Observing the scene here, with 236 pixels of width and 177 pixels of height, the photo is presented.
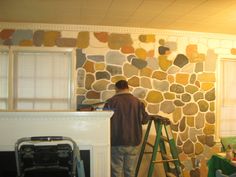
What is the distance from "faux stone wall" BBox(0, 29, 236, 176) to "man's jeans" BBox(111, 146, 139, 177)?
36.5 inches

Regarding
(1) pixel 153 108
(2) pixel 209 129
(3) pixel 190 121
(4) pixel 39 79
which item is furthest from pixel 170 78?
(4) pixel 39 79

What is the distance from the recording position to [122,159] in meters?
3.51

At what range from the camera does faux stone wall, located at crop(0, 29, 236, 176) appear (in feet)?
13.3

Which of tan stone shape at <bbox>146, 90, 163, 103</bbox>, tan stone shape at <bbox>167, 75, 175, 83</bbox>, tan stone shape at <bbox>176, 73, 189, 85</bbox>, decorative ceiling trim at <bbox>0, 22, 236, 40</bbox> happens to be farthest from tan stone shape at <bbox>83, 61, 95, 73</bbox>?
tan stone shape at <bbox>176, 73, 189, 85</bbox>

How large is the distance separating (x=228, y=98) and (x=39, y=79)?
3208 mm

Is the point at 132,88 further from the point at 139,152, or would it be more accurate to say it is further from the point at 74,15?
the point at 74,15

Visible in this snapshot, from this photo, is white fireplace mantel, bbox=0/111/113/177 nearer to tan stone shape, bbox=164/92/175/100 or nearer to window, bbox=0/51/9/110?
window, bbox=0/51/9/110

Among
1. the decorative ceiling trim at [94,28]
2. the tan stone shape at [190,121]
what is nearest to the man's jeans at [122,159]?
the tan stone shape at [190,121]

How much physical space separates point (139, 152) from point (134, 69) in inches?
50.9

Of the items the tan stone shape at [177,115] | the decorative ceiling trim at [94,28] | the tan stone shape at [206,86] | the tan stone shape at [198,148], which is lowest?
the tan stone shape at [198,148]

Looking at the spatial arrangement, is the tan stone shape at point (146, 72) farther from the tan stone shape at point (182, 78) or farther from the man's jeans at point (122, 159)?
the man's jeans at point (122, 159)

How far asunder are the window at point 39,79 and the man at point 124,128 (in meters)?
0.92

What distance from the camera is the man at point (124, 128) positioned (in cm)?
341

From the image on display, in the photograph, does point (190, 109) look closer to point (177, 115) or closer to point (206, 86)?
point (177, 115)
